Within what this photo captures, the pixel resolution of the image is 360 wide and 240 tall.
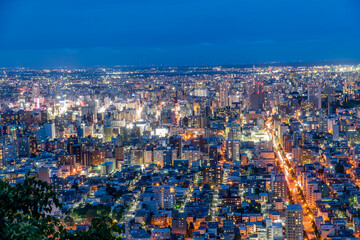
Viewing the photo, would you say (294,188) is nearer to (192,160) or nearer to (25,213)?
(192,160)

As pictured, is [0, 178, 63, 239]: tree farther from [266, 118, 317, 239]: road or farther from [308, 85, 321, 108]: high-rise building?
[308, 85, 321, 108]: high-rise building

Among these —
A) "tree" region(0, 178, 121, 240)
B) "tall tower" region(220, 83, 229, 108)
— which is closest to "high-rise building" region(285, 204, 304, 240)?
"tree" region(0, 178, 121, 240)

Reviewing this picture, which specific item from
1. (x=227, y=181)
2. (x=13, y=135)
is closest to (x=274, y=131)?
(x=227, y=181)

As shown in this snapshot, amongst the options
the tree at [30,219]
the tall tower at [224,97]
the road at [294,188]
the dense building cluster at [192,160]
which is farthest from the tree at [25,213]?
the tall tower at [224,97]

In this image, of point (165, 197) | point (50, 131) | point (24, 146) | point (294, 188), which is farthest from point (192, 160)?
point (50, 131)

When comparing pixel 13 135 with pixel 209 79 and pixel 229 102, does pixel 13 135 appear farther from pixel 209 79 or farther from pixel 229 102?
pixel 209 79

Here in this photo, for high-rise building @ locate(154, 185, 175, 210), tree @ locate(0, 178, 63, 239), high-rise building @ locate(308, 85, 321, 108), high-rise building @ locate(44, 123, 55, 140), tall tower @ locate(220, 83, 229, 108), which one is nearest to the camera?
tree @ locate(0, 178, 63, 239)
